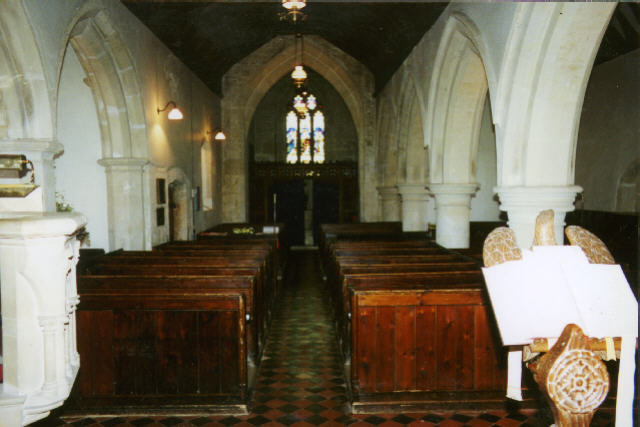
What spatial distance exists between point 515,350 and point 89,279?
163 inches

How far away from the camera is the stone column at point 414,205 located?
10.5m

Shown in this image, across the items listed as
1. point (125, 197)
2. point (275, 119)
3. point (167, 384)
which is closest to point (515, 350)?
point (167, 384)

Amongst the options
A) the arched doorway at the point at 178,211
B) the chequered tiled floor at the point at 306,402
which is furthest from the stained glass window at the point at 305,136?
the chequered tiled floor at the point at 306,402

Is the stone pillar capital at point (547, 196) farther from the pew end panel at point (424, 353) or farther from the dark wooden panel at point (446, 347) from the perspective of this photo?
the dark wooden panel at point (446, 347)

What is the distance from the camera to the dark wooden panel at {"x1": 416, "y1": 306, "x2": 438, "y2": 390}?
13.5 feet

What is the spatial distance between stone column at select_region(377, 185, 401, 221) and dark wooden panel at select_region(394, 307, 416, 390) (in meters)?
9.39

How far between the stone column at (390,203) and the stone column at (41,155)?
31.2ft

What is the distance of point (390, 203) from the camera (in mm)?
13688

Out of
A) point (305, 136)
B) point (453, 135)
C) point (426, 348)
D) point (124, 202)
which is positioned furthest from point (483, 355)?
point (305, 136)

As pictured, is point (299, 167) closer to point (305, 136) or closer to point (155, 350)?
point (305, 136)

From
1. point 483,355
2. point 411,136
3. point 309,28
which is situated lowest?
point 483,355

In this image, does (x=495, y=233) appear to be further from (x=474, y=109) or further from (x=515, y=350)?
(x=474, y=109)

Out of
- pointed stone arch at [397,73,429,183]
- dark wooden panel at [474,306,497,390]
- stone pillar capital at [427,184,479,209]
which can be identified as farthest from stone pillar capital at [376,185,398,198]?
dark wooden panel at [474,306,497,390]

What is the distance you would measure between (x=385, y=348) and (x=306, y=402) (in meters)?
0.85
